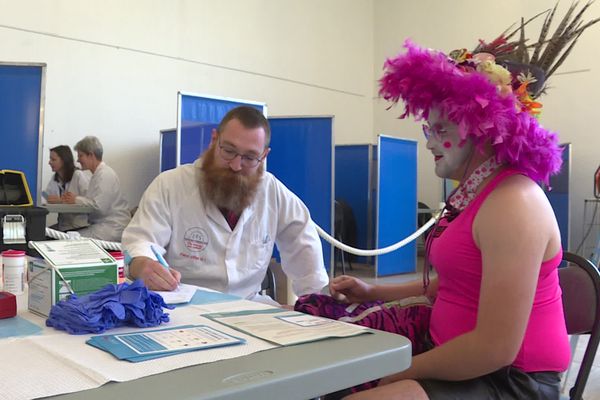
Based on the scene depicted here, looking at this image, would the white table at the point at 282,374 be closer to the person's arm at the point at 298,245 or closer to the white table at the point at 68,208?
the person's arm at the point at 298,245

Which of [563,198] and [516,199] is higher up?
[563,198]

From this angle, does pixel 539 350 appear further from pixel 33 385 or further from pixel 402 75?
pixel 33 385

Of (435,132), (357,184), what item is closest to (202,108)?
(357,184)

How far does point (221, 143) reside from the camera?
213 centimetres

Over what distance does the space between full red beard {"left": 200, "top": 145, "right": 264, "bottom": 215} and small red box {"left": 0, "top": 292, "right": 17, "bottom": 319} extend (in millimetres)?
1051

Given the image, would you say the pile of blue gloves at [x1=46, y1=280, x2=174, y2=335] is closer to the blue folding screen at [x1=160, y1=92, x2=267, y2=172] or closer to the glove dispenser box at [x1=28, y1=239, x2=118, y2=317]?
the glove dispenser box at [x1=28, y1=239, x2=118, y2=317]

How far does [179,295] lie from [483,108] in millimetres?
805

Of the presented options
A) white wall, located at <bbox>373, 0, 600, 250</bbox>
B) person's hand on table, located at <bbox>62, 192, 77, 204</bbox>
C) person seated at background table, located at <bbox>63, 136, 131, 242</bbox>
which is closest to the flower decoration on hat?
person seated at background table, located at <bbox>63, 136, 131, 242</bbox>

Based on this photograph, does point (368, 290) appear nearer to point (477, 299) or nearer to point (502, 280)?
point (477, 299)

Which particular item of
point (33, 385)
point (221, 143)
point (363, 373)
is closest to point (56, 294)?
point (33, 385)

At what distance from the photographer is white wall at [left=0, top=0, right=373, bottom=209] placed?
6.32m

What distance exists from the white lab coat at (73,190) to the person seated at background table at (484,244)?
455 centimetres

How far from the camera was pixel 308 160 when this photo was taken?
620 cm

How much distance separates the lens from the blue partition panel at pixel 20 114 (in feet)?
14.0
